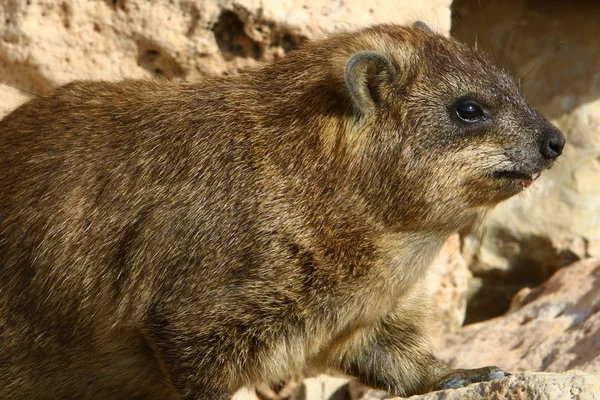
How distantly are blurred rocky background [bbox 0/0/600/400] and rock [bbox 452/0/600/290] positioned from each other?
0.04 feet

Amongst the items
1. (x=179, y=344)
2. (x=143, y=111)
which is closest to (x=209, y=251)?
(x=179, y=344)

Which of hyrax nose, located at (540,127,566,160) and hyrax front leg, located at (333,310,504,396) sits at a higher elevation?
hyrax nose, located at (540,127,566,160)

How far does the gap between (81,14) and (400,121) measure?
2937 mm

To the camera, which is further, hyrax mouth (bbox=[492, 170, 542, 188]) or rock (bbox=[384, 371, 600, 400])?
hyrax mouth (bbox=[492, 170, 542, 188])

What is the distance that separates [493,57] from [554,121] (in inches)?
50.5

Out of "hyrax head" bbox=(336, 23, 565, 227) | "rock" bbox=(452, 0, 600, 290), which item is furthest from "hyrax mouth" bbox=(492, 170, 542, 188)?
"rock" bbox=(452, 0, 600, 290)

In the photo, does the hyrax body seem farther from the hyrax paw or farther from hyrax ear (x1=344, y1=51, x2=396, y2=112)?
the hyrax paw

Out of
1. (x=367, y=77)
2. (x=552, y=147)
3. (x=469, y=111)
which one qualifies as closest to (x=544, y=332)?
(x=552, y=147)

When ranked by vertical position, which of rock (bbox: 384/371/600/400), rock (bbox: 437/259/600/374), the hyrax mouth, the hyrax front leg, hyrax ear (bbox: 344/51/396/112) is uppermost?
hyrax ear (bbox: 344/51/396/112)

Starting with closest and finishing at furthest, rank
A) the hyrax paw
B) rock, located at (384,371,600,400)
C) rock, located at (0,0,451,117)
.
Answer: rock, located at (384,371,600,400) → the hyrax paw → rock, located at (0,0,451,117)

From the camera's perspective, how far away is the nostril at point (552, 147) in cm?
587

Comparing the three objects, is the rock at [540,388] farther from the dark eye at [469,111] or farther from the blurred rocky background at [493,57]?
the dark eye at [469,111]

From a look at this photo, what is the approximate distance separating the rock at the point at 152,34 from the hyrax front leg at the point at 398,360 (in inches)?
88.3

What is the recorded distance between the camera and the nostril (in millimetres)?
5871
